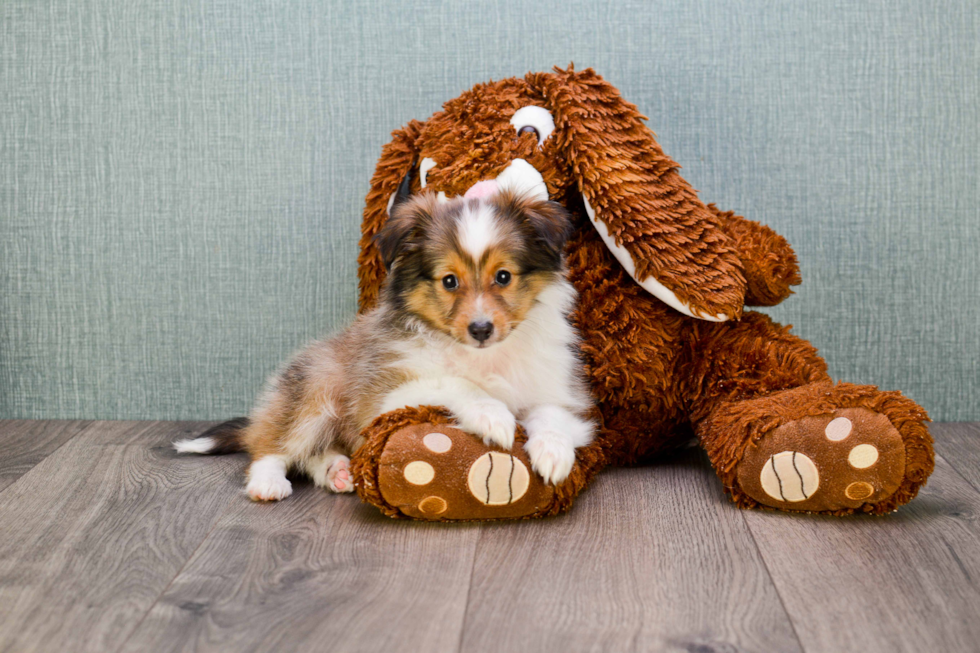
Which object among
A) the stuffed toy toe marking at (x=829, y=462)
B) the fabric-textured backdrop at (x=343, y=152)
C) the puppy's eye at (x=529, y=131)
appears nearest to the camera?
the stuffed toy toe marking at (x=829, y=462)

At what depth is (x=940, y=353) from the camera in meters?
2.79

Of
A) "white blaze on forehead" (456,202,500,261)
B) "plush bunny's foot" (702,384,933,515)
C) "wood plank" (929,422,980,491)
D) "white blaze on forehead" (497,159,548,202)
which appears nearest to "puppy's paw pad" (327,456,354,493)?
"white blaze on forehead" (456,202,500,261)

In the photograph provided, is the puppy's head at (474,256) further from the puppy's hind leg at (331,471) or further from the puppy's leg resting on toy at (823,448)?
the puppy's leg resting on toy at (823,448)

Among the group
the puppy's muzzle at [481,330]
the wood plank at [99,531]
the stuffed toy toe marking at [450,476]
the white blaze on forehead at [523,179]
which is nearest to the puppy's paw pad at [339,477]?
the wood plank at [99,531]

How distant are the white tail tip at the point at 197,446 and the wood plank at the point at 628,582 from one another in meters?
1.06

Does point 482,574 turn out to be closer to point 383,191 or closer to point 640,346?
point 640,346

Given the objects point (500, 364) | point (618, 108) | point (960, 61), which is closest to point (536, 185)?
point (618, 108)

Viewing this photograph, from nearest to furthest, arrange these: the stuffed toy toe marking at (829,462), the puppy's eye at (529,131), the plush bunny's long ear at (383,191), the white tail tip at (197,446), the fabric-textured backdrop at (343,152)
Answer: the stuffed toy toe marking at (829,462) → the puppy's eye at (529,131) → the plush bunny's long ear at (383,191) → the white tail tip at (197,446) → the fabric-textured backdrop at (343,152)

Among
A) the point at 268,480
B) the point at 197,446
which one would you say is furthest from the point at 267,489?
the point at 197,446

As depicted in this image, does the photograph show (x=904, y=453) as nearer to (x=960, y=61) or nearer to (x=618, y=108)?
(x=618, y=108)

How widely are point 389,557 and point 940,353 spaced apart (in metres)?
2.04

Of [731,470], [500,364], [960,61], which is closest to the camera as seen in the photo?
[731,470]

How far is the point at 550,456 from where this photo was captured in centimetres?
186

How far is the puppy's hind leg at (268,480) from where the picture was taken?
2.11 metres
